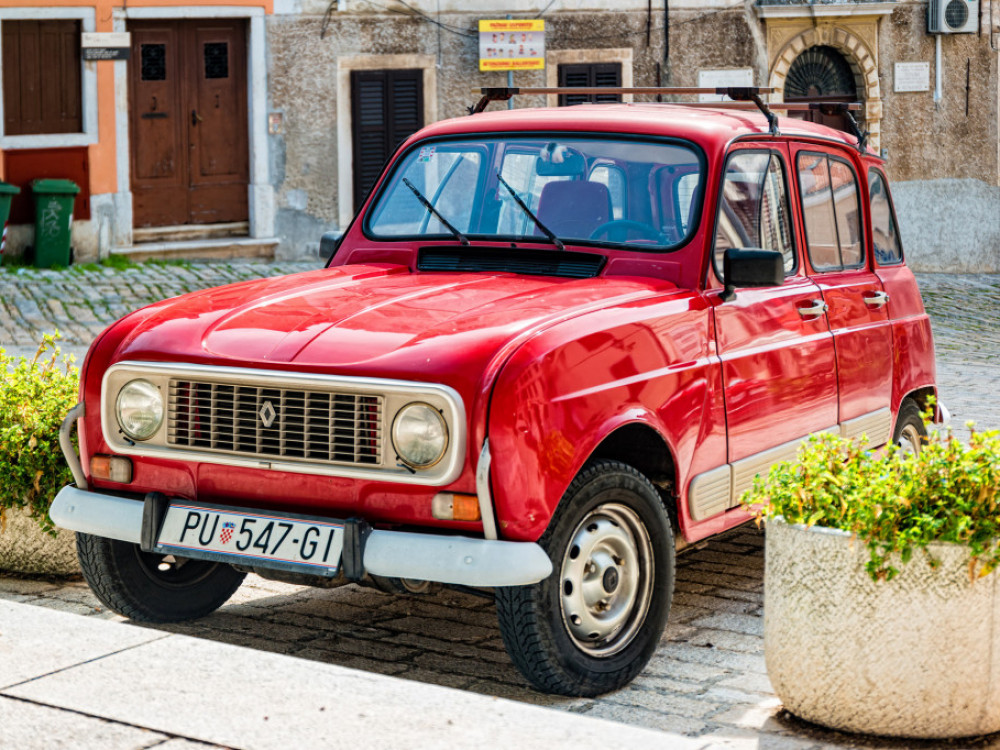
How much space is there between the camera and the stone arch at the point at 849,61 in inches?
901

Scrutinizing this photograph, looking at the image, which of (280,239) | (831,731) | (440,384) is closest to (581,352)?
(440,384)

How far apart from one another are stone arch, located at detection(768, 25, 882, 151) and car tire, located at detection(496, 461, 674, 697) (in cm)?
1852

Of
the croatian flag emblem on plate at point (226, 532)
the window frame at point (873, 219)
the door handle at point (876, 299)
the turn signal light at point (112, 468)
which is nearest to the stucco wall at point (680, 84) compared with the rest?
the window frame at point (873, 219)

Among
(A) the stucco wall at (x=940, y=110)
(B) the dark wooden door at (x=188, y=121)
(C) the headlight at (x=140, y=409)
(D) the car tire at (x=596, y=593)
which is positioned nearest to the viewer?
(D) the car tire at (x=596, y=593)

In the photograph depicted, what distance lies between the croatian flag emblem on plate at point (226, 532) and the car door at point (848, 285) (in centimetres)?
260

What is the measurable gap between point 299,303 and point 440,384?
0.93 meters

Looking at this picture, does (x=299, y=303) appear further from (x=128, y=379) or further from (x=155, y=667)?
(x=155, y=667)

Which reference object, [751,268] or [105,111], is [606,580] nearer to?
[751,268]

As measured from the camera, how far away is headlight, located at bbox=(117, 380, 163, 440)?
509 cm

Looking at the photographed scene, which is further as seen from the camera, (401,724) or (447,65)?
(447,65)

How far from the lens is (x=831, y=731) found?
4.54m

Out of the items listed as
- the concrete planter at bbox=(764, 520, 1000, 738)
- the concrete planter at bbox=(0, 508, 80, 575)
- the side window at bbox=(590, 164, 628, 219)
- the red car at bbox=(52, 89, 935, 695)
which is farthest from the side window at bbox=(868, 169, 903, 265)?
the concrete planter at bbox=(0, 508, 80, 575)

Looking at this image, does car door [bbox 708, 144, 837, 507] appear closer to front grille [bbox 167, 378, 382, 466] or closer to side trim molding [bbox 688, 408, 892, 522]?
side trim molding [bbox 688, 408, 892, 522]

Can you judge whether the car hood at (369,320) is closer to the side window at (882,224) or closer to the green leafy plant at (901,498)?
the green leafy plant at (901,498)
